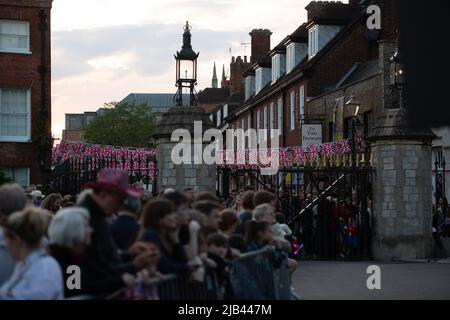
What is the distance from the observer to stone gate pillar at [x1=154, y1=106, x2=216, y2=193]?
19328 mm

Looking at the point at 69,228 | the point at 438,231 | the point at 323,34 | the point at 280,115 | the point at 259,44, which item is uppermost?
the point at 259,44

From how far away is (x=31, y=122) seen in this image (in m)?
28.0

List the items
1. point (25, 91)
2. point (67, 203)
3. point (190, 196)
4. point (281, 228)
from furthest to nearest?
point (25, 91) < point (281, 228) < point (67, 203) < point (190, 196)

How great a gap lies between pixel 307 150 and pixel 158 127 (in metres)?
13.1

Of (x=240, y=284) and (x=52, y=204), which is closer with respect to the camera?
(x=240, y=284)

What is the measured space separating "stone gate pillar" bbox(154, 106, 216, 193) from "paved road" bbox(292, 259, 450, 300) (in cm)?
288

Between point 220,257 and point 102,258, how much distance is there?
6.00 feet

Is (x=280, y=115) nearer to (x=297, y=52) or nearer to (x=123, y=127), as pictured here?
(x=297, y=52)

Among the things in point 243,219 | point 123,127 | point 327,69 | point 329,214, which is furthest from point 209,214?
point 123,127

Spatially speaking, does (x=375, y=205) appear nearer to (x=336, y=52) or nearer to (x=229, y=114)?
(x=336, y=52)

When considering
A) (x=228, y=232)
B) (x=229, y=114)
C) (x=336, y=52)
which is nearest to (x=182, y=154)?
(x=228, y=232)

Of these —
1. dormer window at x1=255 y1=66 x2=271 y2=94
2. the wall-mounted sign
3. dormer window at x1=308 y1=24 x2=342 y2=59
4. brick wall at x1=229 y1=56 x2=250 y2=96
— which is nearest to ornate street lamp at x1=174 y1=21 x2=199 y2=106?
the wall-mounted sign

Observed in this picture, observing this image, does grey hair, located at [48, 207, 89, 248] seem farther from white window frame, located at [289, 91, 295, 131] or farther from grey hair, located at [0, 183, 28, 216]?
white window frame, located at [289, 91, 295, 131]

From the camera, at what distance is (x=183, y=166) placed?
763 inches
